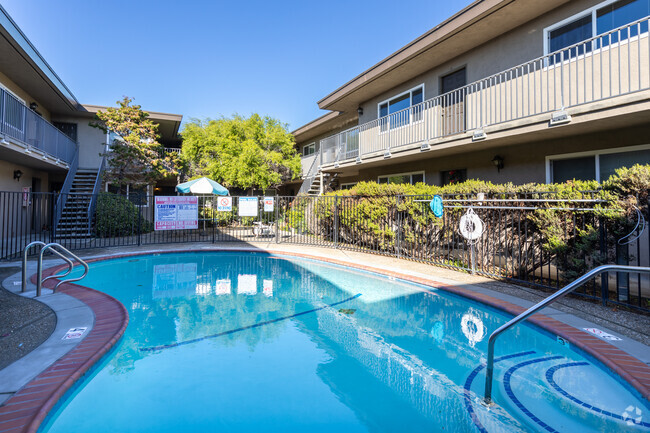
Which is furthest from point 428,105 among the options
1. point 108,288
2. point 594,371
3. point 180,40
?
point 180,40

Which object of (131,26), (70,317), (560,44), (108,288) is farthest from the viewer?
(131,26)

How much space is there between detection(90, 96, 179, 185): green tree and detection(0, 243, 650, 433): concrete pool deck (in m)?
8.74

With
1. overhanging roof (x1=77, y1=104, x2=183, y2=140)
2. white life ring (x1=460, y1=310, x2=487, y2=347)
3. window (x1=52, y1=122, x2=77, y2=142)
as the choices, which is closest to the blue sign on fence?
white life ring (x1=460, y1=310, x2=487, y2=347)

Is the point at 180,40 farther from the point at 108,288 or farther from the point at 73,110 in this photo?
the point at 108,288

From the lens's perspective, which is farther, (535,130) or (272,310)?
(535,130)

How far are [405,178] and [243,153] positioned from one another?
8.53 metres

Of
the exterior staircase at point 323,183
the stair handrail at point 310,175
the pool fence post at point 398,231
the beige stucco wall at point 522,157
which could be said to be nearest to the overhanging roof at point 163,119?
the stair handrail at point 310,175

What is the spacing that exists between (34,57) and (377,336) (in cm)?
1437

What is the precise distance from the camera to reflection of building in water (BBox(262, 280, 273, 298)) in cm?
659

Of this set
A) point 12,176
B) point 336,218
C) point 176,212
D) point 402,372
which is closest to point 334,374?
point 402,372

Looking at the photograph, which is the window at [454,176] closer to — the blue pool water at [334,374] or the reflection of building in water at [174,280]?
the blue pool water at [334,374]

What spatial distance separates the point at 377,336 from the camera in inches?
177

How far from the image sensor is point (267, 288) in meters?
7.05

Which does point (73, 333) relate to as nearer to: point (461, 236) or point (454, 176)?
point (461, 236)
